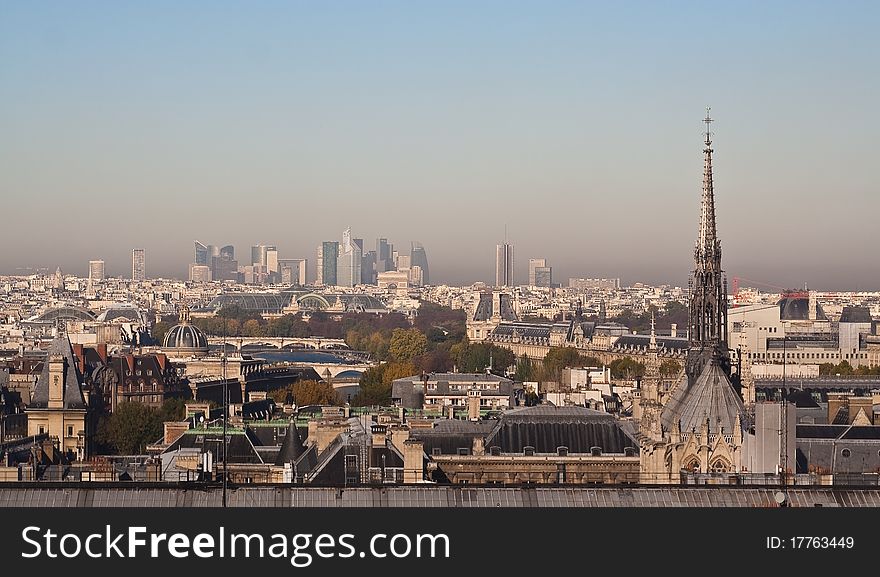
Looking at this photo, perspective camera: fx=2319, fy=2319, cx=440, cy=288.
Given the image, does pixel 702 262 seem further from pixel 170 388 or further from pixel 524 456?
pixel 170 388

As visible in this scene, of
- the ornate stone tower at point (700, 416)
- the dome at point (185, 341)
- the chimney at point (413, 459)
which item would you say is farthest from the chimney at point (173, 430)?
the dome at point (185, 341)

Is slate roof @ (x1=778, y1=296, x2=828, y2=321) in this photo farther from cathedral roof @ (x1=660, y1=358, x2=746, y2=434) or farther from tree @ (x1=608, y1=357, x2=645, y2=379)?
cathedral roof @ (x1=660, y1=358, x2=746, y2=434)

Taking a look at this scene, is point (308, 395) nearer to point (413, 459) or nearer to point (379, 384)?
point (379, 384)

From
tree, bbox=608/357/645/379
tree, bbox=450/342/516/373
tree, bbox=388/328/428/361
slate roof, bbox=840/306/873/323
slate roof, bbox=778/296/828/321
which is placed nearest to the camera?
tree, bbox=608/357/645/379

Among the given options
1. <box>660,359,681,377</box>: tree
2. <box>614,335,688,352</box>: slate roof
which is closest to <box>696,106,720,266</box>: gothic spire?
<box>660,359,681,377</box>: tree

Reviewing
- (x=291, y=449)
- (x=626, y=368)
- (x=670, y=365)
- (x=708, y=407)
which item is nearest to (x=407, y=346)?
(x=626, y=368)

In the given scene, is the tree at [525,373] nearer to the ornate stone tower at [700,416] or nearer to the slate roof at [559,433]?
the ornate stone tower at [700,416]

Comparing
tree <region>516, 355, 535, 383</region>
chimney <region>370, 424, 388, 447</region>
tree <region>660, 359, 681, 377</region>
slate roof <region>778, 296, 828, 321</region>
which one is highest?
slate roof <region>778, 296, 828, 321</region>
